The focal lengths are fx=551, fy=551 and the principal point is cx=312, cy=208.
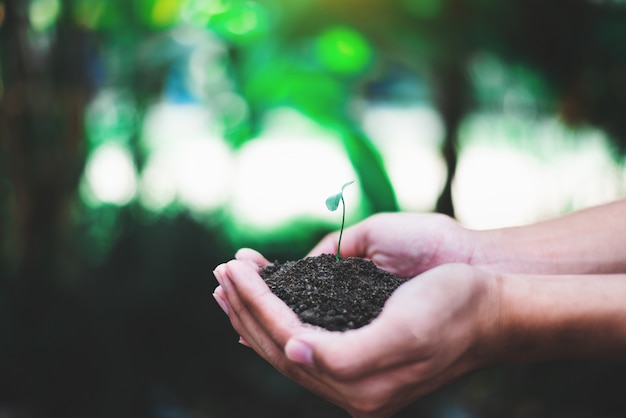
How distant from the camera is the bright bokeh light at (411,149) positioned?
6.49 ft

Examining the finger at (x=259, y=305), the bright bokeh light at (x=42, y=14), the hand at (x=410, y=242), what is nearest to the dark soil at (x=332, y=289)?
the finger at (x=259, y=305)

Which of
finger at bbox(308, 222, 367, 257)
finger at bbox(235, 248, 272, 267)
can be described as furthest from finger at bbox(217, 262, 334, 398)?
finger at bbox(308, 222, 367, 257)

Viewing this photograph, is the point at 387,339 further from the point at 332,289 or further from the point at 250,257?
the point at 250,257

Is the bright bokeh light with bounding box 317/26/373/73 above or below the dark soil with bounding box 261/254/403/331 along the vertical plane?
above

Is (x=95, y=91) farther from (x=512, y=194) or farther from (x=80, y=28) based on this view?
(x=512, y=194)

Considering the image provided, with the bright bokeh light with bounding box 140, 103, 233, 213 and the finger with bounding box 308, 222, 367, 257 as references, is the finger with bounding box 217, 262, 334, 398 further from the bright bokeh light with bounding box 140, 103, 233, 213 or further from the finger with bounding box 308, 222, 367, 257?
the bright bokeh light with bounding box 140, 103, 233, 213

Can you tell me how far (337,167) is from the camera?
1.97 meters

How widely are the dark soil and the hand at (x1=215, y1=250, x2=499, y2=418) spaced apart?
2.3 inches

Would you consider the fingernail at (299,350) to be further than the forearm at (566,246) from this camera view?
No

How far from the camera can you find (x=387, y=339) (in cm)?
71

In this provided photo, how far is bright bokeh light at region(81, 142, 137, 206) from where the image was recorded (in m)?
2.13

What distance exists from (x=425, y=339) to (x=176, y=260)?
1.50 meters

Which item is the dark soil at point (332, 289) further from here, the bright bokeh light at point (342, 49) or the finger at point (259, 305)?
the bright bokeh light at point (342, 49)

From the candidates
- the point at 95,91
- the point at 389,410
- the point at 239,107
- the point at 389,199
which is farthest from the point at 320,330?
the point at 95,91
